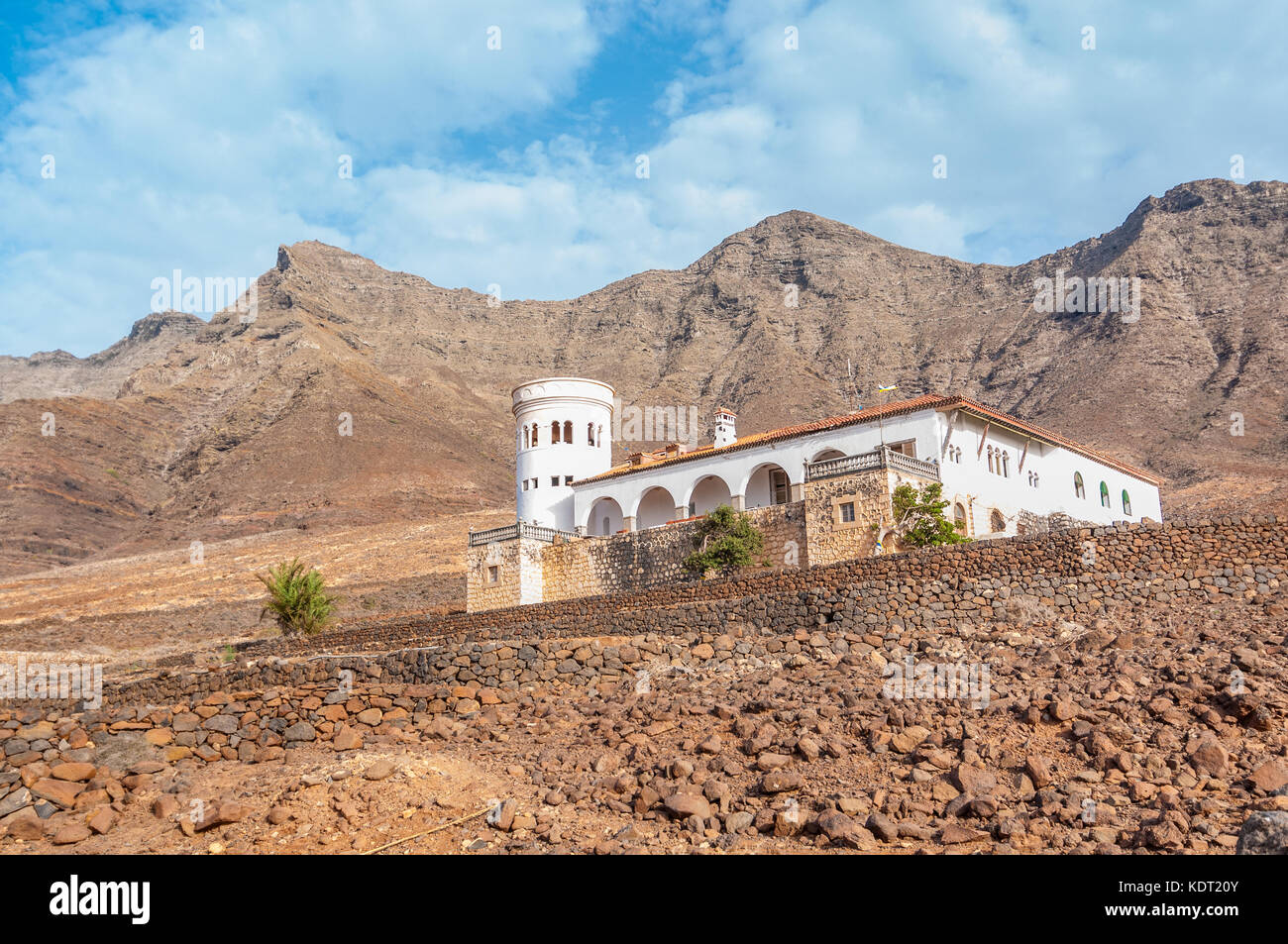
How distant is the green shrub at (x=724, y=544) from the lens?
1120 inches

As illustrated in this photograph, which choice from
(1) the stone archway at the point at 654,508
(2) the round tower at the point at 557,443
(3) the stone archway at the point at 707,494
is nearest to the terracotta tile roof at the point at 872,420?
(3) the stone archway at the point at 707,494

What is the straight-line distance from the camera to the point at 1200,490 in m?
50.2

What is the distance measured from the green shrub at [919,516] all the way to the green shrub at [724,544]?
4.22m

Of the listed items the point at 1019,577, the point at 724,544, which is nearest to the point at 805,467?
the point at 724,544

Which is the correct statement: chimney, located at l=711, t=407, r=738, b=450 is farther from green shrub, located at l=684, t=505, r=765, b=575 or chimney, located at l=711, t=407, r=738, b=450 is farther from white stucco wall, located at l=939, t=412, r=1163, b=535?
white stucco wall, located at l=939, t=412, r=1163, b=535

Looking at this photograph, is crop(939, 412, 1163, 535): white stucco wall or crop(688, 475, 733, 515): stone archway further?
crop(688, 475, 733, 515): stone archway

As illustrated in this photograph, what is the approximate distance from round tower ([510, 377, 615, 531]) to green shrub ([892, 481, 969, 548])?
45.5 feet

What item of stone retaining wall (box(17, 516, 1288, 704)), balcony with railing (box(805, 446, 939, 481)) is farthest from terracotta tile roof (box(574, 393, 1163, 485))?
stone retaining wall (box(17, 516, 1288, 704))

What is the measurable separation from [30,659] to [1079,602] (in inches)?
1116


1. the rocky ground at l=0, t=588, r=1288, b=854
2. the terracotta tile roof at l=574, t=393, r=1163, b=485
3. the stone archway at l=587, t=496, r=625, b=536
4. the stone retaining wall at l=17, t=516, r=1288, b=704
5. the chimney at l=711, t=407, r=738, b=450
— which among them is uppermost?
the chimney at l=711, t=407, r=738, b=450

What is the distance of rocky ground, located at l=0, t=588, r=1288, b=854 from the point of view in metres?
9.77

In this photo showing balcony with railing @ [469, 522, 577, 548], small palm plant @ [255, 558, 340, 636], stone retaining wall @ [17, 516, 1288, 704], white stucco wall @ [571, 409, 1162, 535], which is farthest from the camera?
balcony with railing @ [469, 522, 577, 548]

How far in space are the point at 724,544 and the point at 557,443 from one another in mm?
10733
